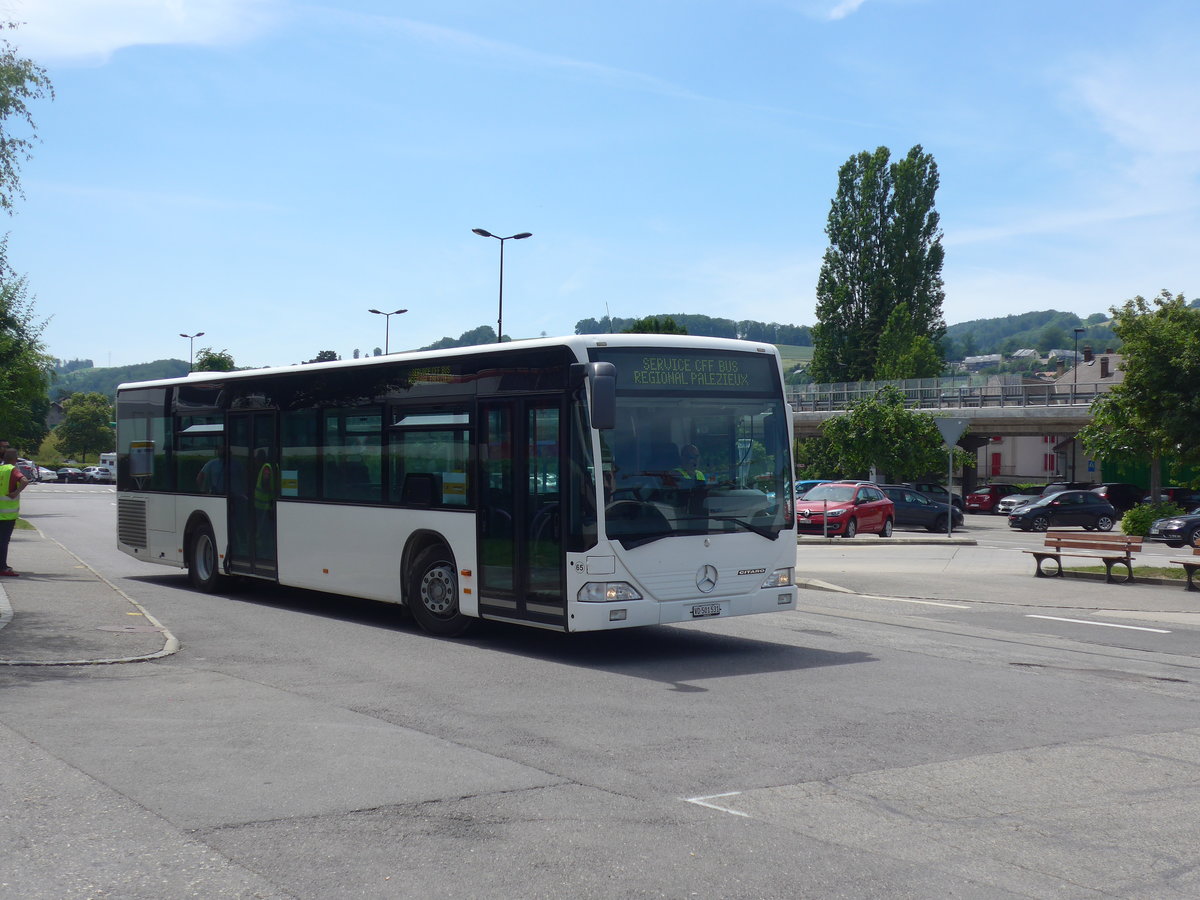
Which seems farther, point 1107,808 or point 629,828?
point 1107,808

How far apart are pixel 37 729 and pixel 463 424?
17.2ft

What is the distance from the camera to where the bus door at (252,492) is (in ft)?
51.2

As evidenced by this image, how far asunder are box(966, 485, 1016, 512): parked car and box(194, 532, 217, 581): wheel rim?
4692cm

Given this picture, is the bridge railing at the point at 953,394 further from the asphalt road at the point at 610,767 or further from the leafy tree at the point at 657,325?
the asphalt road at the point at 610,767

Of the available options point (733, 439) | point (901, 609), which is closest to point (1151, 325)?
point (901, 609)

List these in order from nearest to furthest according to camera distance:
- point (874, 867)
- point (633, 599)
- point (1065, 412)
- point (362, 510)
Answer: point (874, 867) → point (633, 599) → point (362, 510) → point (1065, 412)

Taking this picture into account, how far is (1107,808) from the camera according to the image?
6383 mm

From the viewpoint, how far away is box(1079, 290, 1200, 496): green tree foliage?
28.2m

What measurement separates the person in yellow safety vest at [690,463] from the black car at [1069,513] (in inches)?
1338

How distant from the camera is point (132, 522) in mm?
19219

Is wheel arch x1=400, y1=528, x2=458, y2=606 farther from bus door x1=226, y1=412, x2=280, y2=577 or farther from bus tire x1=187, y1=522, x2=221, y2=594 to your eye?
bus tire x1=187, y1=522, x2=221, y2=594

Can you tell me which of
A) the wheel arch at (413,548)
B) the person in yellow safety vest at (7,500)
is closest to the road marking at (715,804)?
the wheel arch at (413,548)

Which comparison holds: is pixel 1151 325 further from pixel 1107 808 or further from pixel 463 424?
pixel 1107 808

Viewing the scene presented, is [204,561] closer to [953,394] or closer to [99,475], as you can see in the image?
[953,394]
